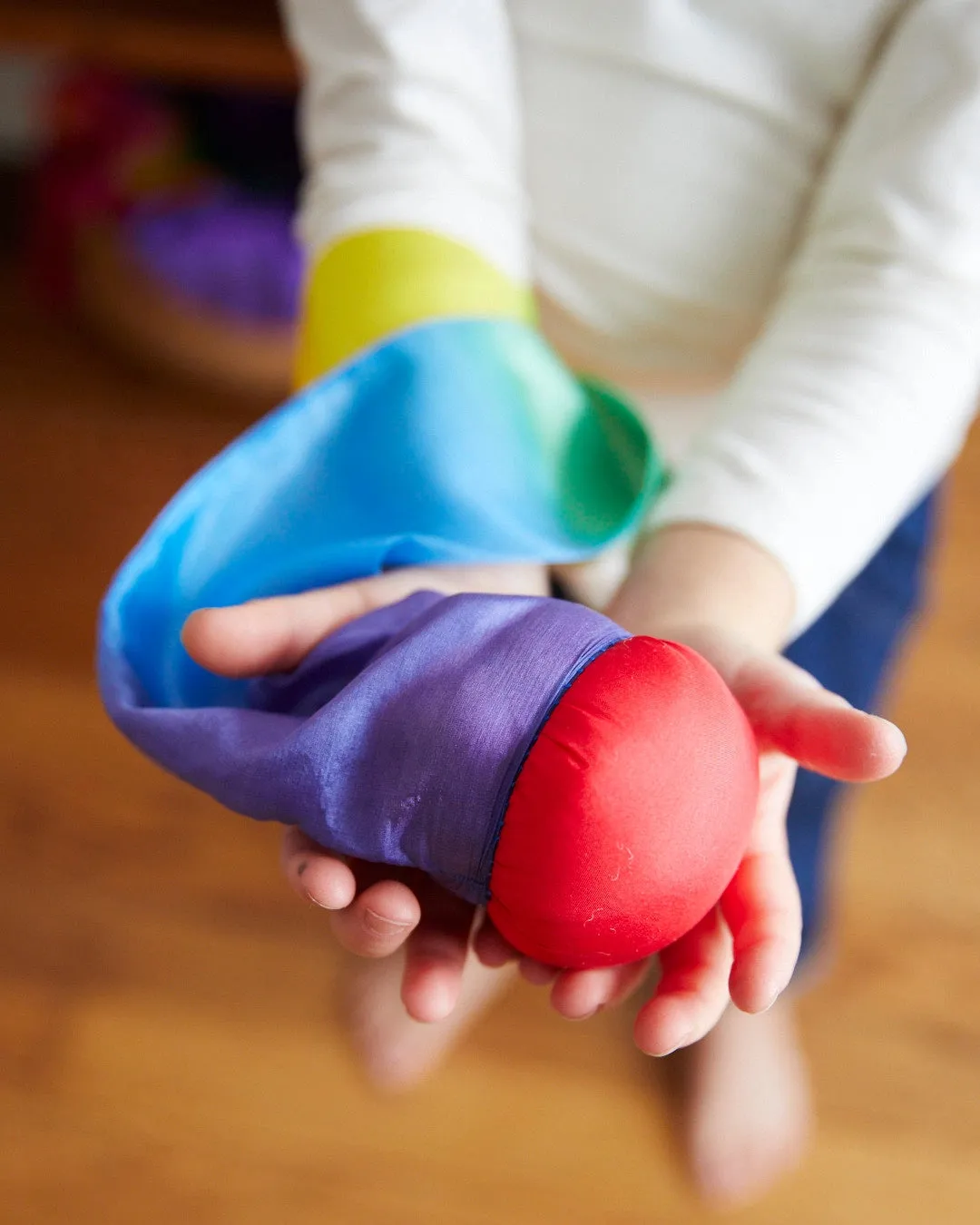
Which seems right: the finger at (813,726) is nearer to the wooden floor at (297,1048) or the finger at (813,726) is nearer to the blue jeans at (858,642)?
the blue jeans at (858,642)

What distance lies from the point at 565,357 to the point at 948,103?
9.4 inches

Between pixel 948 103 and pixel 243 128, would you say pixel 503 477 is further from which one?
pixel 243 128

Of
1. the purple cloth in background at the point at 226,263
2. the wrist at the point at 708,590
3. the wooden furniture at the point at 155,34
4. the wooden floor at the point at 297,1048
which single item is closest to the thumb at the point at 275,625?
the wrist at the point at 708,590

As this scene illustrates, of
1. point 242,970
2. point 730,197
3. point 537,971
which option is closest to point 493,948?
point 537,971

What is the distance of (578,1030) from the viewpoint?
870 mm

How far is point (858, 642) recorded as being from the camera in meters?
0.64

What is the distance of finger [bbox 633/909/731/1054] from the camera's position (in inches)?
14.8

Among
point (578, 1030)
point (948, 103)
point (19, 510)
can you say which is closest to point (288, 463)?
point (948, 103)

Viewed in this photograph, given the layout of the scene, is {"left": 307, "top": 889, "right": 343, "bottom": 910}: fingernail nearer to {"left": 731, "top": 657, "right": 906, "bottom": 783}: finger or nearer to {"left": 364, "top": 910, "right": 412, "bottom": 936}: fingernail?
{"left": 364, "top": 910, "right": 412, "bottom": 936}: fingernail

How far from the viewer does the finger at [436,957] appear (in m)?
0.40

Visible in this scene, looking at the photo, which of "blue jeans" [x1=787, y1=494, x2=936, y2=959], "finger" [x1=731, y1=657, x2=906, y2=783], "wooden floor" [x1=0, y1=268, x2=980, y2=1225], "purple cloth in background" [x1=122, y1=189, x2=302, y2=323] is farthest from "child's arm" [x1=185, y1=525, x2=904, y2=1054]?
"purple cloth in background" [x1=122, y1=189, x2=302, y2=323]

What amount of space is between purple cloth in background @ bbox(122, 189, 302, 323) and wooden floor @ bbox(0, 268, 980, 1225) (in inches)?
15.6

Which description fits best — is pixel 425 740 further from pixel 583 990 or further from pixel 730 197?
pixel 730 197

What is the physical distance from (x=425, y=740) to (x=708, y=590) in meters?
0.16
